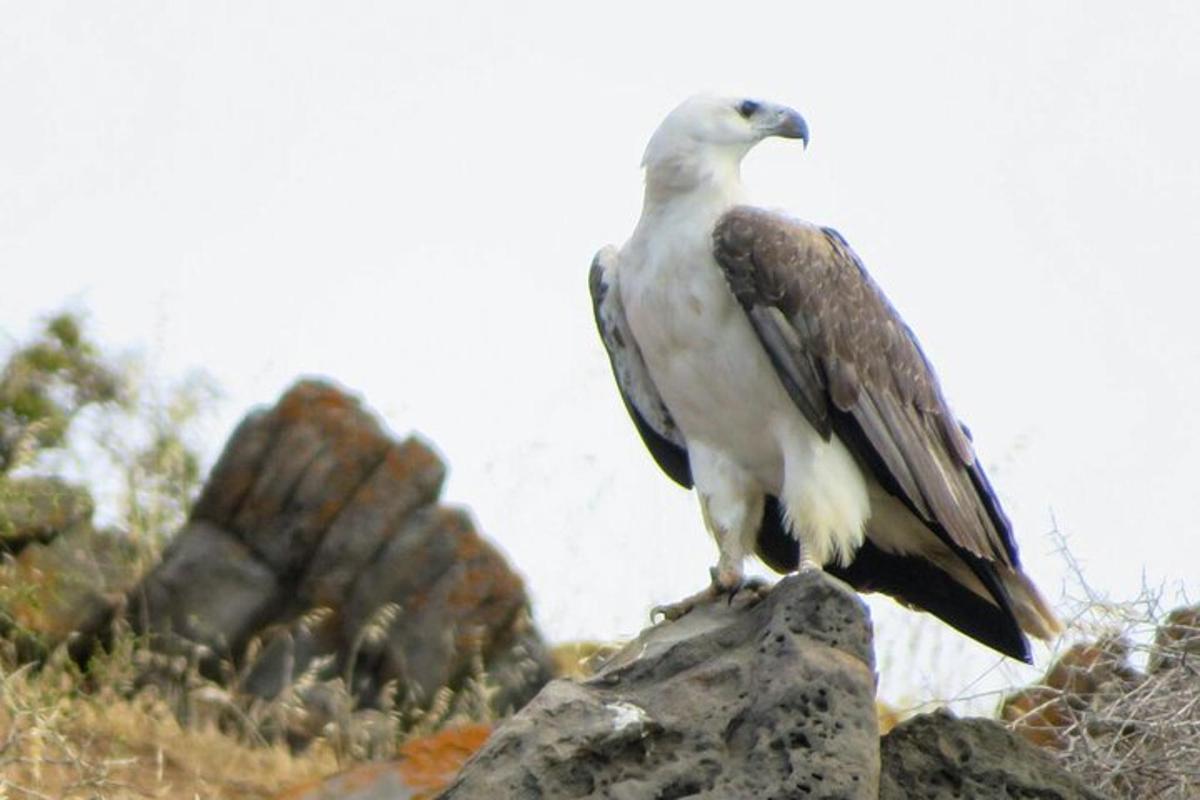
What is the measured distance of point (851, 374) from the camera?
8.41m

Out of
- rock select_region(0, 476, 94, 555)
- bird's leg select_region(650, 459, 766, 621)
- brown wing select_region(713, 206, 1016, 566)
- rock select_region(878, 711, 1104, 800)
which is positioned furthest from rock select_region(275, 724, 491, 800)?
rock select_region(0, 476, 94, 555)

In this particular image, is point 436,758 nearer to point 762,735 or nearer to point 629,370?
point 629,370

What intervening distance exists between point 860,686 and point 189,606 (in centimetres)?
597

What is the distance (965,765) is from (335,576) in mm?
5789

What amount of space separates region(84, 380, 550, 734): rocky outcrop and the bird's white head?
11.5 feet

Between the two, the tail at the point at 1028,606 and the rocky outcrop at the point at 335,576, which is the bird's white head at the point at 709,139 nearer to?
the tail at the point at 1028,606

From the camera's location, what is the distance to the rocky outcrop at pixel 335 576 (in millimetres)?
11781

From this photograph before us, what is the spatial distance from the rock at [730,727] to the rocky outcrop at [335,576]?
16.2ft

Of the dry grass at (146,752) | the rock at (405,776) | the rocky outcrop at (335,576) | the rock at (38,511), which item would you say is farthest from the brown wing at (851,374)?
the rock at (38,511)

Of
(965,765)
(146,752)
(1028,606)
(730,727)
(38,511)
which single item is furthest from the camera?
(38,511)

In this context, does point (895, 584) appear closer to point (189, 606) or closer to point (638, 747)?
point (638, 747)

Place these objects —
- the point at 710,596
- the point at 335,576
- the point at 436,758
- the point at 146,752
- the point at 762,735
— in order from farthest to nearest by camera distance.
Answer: the point at 335,576, the point at 146,752, the point at 436,758, the point at 710,596, the point at 762,735

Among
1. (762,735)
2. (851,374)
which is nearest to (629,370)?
(851,374)

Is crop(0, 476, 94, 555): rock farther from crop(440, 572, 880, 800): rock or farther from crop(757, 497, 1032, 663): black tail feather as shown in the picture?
crop(440, 572, 880, 800): rock
